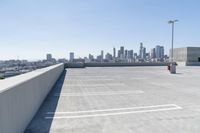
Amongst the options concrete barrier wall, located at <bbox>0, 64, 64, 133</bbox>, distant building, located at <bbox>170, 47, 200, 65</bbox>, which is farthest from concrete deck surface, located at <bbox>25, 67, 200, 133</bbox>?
distant building, located at <bbox>170, 47, 200, 65</bbox>

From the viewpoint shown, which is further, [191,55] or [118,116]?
[191,55]

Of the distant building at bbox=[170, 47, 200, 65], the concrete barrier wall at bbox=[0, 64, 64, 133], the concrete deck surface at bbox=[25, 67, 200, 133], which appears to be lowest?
the concrete deck surface at bbox=[25, 67, 200, 133]

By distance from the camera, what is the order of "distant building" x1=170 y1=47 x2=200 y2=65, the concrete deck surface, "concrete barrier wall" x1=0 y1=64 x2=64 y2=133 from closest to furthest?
1. "concrete barrier wall" x1=0 y1=64 x2=64 y2=133
2. the concrete deck surface
3. "distant building" x1=170 y1=47 x2=200 y2=65

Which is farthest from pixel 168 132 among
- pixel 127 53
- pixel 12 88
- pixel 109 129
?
pixel 127 53

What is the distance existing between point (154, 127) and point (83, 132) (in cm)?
199

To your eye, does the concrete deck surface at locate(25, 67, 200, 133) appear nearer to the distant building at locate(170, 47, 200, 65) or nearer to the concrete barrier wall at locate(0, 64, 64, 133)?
the concrete barrier wall at locate(0, 64, 64, 133)

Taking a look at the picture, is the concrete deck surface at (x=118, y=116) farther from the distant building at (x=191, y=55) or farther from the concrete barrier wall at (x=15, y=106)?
the distant building at (x=191, y=55)

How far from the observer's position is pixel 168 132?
5.19 meters

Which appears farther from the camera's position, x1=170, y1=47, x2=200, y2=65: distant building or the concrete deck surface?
x1=170, y1=47, x2=200, y2=65: distant building

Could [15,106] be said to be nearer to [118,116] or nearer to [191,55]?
[118,116]

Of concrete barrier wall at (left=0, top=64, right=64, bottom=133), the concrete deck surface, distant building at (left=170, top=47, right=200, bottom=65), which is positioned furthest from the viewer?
distant building at (left=170, top=47, right=200, bottom=65)

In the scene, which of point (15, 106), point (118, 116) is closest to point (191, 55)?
point (118, 116)

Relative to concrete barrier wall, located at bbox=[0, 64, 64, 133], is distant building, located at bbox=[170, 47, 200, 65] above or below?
above

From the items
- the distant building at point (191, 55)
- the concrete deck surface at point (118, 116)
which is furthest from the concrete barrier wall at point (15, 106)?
the distant building at point (191, 55)
